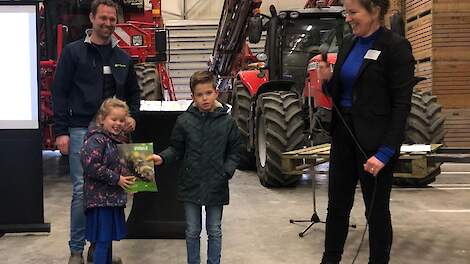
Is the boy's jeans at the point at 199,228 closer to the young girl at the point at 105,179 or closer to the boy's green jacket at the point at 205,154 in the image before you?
the boy's green jacket at the point at 205,154

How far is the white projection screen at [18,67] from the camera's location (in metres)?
4.39

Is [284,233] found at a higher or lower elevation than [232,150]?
lower

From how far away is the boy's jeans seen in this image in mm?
3281

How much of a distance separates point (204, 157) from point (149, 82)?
4832 mm

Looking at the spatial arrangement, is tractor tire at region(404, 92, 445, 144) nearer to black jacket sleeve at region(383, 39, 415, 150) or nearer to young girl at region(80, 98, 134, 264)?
black jacket sleeve at region(383, 39, 415, 150)

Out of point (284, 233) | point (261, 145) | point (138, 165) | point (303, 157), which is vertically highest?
point (138, 165)

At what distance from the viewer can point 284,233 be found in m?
4.67

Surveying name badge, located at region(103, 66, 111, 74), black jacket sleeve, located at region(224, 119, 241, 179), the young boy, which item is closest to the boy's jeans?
the young boy

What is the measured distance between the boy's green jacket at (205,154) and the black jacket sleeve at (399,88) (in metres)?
0.86

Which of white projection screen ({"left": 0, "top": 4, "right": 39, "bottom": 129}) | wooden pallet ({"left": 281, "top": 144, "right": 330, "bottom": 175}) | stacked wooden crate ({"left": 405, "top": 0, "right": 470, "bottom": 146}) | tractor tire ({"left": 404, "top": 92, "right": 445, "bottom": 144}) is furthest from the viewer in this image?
stacked wooden crate ({"left": 405, "top": 0, "right": 470, "bottom": 146})

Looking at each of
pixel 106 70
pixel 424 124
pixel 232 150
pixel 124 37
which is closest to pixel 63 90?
pixel 106 70

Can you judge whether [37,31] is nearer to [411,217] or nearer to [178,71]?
[411,217]

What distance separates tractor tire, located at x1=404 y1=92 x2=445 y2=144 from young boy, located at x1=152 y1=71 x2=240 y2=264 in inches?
129

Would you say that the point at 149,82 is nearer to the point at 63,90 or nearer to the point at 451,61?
the point at 63,90
